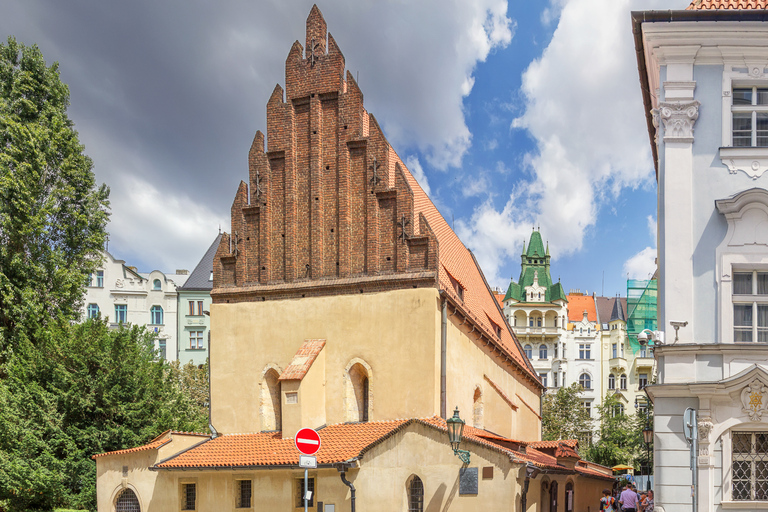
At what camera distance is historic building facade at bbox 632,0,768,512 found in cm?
1684

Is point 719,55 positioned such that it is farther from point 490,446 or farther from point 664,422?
point 490,446

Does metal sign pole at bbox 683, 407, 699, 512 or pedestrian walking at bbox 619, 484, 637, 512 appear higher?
metal sign pole at bbox 683, 407, 699, 512

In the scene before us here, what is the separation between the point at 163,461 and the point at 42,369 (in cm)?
858

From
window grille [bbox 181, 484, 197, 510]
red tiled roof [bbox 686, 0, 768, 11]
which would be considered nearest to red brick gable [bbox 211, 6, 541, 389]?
window grille [bbox 181, 484, 197, 510]

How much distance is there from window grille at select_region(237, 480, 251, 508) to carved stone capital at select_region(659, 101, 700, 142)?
14.8 metres

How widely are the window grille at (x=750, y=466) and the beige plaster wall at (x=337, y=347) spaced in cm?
840

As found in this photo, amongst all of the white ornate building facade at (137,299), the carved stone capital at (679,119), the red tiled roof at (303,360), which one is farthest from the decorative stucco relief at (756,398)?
the white ornate building facade at (137,299)

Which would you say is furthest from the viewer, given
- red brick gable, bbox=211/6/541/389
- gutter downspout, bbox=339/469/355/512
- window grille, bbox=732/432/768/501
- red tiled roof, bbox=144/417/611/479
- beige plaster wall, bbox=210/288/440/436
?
red brick gable, bbox=211/6/541/389

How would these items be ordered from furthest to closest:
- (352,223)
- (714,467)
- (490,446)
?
(352,223)
(490,446)
(714,467)

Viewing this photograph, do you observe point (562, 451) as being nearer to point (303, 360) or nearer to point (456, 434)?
point (456, 434)

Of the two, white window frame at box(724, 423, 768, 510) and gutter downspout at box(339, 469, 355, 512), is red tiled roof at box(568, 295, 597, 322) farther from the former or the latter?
white window frame at box(724, 423, 768, 510)

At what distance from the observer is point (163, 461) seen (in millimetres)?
23328

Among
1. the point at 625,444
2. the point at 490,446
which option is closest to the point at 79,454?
the point at 490,446

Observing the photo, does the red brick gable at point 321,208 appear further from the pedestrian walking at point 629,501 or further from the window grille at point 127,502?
the pedestrian walking at point 629,501
